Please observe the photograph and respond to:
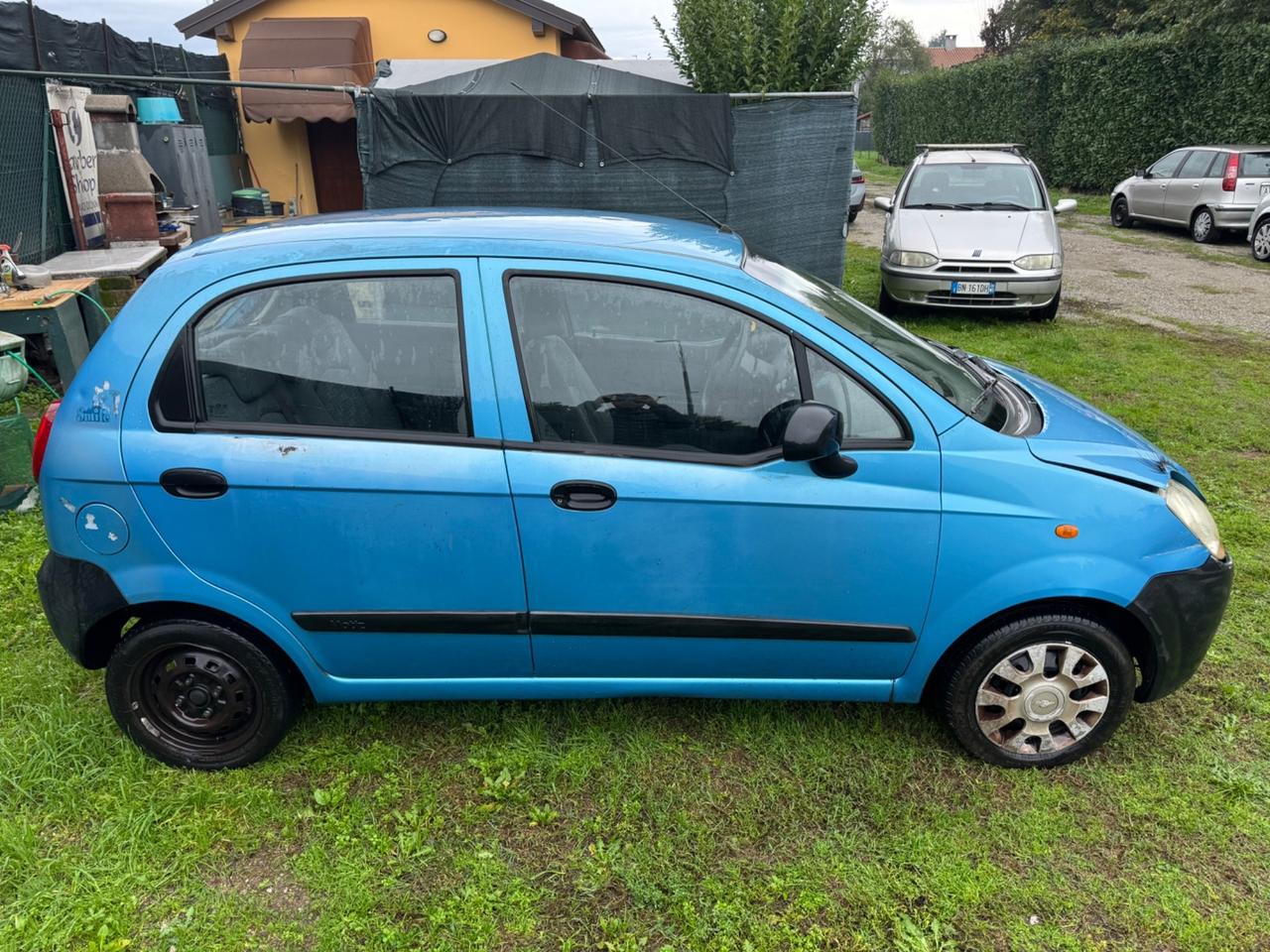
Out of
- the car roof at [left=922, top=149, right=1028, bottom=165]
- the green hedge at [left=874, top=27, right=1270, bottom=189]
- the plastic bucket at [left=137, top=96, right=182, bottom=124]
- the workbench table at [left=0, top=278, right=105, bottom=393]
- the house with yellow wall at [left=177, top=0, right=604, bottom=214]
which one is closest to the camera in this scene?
the workbench table at [left=0, top=278, right=105, bottom=393]

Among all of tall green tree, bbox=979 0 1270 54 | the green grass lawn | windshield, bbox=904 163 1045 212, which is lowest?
the green grass lawn

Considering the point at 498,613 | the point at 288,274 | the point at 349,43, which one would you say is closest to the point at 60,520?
the point at 288,274

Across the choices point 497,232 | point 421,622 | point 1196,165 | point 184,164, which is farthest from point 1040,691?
point 1196,165

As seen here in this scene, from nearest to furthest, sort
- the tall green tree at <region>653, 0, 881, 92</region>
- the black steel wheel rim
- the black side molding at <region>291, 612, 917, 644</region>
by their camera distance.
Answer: the black side molding at <region>291, 612, 917, 644</region>
the black steel wheel rim
the tall green tree at <region>653, 0, 881, 92</region>

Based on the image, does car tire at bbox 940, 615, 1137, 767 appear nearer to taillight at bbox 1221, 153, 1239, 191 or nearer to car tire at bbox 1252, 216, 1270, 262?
car tire at bbox 1252, 216, 1270, 262

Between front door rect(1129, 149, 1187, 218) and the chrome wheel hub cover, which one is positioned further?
front door rect(1129, 149, 1187, 218)

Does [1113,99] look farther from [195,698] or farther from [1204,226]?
[195,698]

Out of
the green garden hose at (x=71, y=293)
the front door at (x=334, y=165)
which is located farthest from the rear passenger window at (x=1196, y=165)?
the green garden hose at (x=71, y=293)

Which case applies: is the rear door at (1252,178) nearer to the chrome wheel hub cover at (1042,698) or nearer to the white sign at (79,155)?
the chrome wheel hub cover at (1042,698)

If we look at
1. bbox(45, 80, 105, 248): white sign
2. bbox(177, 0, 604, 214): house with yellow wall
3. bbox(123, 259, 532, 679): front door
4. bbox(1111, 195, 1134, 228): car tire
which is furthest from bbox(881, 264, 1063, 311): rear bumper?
bbox(177, 0, 604, 214): house with yellow wall

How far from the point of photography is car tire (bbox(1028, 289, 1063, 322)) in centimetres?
930

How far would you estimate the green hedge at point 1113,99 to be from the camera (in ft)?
57.5

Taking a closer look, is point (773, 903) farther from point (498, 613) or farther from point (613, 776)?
point (498, 613)

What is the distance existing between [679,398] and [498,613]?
84cm
